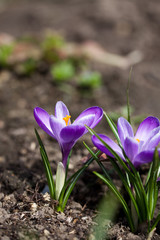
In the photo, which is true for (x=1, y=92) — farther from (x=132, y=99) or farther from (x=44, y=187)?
(x=44, y=187)

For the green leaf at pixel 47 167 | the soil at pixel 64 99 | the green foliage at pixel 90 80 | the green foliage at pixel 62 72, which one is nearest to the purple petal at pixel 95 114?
the green leaf at pixel 47 167

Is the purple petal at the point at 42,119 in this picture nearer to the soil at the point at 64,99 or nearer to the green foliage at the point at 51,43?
the soil at the point at 64,99

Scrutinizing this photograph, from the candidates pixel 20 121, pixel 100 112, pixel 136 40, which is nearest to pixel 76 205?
pixel 100 112

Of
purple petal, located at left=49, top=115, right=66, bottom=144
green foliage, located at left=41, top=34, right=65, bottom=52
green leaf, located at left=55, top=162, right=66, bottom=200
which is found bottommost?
green leaf, located at left=55, top=162, right=66, bottom=200

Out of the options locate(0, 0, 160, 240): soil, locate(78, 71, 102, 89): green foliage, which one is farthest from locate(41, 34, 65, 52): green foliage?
locate(78, 71, 102, 89): green foliage

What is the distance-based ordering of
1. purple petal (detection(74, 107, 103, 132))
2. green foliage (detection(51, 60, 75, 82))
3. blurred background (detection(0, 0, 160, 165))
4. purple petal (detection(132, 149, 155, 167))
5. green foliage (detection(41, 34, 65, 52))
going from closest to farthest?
purple petal (detection(132, 149, 155, 167))
purple petal (detection(74, 107, 103, 132))
blurred background (detection(0, 0, 160, 165))
green foliage (detection(51, 60, 75, 82))
green foliage (detection(41, 34, 65, 52))

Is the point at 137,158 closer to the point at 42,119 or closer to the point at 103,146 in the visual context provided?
the point at 103,146

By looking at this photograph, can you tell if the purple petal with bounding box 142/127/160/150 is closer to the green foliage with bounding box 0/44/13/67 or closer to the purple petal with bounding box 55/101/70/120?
the purple petal with bounding box 55/101/70/120
